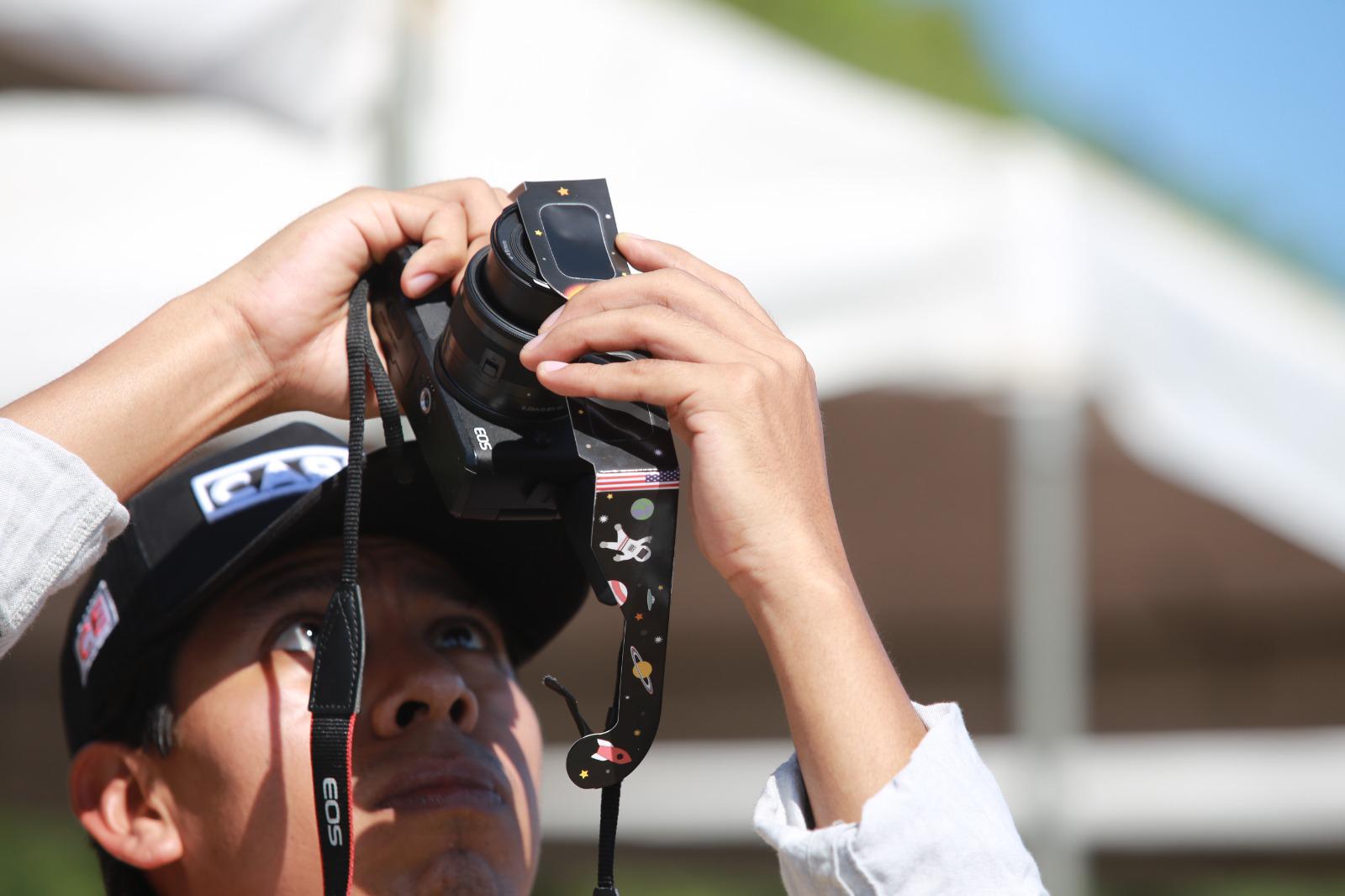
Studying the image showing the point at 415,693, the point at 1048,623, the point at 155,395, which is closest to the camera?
the point at 155,395

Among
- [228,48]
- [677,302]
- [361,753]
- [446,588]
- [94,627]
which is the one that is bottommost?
[361,753]

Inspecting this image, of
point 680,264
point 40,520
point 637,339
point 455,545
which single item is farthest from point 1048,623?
point 40,520

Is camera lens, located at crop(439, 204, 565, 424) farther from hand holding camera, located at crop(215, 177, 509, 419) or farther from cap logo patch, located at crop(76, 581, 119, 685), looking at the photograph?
cap logo patch, located at crop(76, 581, 119, 685)

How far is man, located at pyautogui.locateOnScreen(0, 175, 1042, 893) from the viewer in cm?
106

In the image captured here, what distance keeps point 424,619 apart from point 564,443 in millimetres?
426

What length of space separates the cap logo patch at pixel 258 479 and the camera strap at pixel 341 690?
0.26 meters

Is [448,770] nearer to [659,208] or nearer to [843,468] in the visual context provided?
[659,208]

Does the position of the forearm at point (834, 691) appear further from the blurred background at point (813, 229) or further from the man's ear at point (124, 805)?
the blurred background at point (813, 229)

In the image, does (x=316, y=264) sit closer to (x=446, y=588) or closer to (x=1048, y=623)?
(x=446, y=588)

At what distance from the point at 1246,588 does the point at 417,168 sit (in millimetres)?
3678

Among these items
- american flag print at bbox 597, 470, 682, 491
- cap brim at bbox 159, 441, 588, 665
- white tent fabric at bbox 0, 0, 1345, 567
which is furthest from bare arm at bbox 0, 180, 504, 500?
white tent fabric at bbox 0, 0, 1345, 567

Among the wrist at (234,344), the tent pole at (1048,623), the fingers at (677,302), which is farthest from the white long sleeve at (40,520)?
the tent pole at (1048,623)

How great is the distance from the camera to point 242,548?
139 centimetres

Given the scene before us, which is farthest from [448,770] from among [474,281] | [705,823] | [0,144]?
[705,823]
